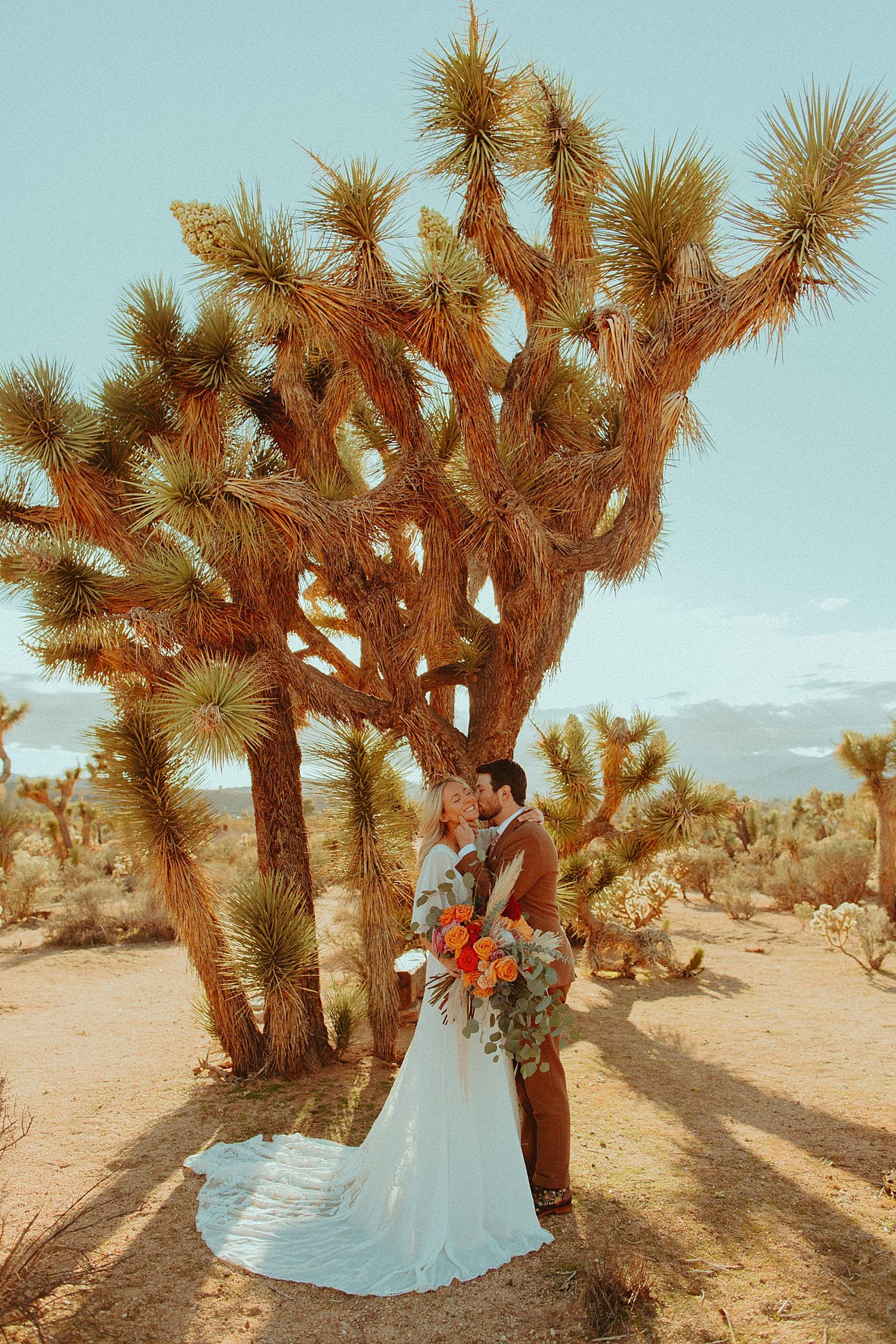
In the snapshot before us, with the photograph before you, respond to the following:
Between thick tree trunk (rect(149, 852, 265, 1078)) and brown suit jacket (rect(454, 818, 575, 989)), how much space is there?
111 inches

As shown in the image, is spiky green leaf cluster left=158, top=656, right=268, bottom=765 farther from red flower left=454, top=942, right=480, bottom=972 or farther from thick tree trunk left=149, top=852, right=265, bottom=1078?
red flower left=454, top=942, right=480, bottom=972

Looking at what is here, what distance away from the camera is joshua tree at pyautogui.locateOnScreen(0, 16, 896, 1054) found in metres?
5.28

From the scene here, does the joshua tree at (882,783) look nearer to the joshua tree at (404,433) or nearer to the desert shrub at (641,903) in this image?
the desert shrub at (641,903)

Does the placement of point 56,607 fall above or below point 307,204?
below

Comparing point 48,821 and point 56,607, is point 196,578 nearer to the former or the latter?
point 56,607

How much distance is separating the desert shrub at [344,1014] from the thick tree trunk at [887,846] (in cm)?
851

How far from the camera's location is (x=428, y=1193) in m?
3.81

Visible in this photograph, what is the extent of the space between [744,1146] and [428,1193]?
2.25m

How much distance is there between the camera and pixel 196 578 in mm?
6020

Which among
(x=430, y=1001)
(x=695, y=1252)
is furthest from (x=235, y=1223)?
(x=695, y=1252)

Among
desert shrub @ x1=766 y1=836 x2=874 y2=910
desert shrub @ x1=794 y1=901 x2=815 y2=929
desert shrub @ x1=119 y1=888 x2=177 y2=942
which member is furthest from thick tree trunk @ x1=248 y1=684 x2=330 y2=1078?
desert shrub @ x1=766 y1=836 x2=874 y2=910

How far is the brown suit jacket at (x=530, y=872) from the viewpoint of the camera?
4.02 m

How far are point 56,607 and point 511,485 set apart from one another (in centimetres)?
321

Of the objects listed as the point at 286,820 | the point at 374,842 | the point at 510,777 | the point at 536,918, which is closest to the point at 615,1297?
the point at 536,918
